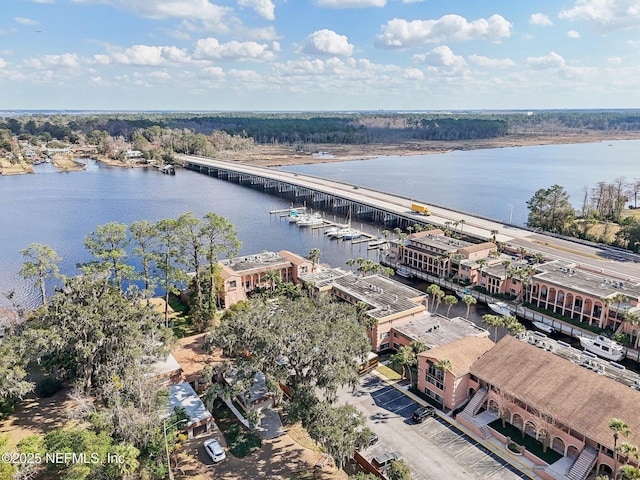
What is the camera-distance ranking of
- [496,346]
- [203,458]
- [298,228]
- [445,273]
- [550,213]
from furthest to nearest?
1. [298,228]
2. [550,213]
3. [445,273]
4. [496,346]
5. [203,458]

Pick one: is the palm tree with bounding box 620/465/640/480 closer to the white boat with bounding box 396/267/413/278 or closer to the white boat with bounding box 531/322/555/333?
the white boat with bounding box 531/322/555/333

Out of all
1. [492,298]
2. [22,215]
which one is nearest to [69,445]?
[492,298]

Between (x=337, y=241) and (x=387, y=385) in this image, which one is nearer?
(x=387, y=385)

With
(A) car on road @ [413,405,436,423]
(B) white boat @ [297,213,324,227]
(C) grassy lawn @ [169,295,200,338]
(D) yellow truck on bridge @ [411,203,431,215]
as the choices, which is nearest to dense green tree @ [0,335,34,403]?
(C) grassy lawn @ [169,295,200,338]

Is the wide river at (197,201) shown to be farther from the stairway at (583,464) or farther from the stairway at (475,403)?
the stairway at (583,464)

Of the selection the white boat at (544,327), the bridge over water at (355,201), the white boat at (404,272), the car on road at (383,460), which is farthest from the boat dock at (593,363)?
the bridge over water at (355,201)

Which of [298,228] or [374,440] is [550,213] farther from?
[374,440]
